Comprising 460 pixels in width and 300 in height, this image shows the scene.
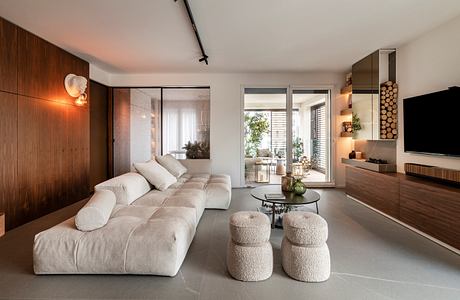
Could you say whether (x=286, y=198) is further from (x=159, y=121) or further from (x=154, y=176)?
(x=159, y=121)

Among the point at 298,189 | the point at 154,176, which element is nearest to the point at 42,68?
the point at 154,176

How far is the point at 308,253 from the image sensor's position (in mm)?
1965

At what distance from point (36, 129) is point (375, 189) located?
5.04 m

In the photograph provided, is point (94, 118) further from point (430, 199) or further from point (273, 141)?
point (430, 199)

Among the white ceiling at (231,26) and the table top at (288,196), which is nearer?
the white ceiling at (231,26)

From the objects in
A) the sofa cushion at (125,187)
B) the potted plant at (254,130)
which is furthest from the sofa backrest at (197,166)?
the sofa cushion at (125,187)

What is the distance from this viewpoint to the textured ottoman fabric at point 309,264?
6.42 ft

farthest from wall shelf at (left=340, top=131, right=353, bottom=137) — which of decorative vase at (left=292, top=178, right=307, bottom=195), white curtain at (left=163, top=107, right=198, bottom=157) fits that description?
white curtain at (left=163, top=107, right=198, bottom=157)

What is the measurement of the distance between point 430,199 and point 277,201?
1669 millimetres

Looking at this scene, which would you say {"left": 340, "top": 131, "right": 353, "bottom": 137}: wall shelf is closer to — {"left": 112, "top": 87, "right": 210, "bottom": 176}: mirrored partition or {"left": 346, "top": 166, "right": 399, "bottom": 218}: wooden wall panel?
{"left": 346, "top": 166, "right": 399, "bottom": 218}: wooden wall panel

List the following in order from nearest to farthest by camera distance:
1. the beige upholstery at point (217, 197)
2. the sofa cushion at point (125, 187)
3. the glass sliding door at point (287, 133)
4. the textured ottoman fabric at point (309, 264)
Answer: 1. the textured ottoman fabric at point (309, 264)
2. the sofa cushion at point (125, 187)
3. the beige upholstery at point (217, 197)
4. the glass sliding door at point (287, 133)

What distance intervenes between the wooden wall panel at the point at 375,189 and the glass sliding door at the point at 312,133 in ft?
3.69

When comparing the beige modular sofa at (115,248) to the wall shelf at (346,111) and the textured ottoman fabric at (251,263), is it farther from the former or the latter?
the wall shelf at (346,111)

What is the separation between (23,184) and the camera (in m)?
3.30
